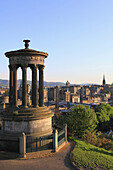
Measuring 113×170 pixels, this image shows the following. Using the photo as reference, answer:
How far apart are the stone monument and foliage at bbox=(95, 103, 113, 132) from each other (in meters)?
39.4

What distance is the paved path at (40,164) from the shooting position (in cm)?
1228

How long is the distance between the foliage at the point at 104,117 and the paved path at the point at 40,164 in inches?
1600

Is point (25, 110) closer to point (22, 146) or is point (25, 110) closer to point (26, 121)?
point (26, 121)

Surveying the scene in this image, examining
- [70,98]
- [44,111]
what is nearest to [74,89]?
[70,98]

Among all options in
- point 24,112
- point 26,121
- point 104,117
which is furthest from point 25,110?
point 104,117

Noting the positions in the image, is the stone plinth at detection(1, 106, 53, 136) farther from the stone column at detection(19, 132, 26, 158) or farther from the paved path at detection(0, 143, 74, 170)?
the paved path at detection(0, 143, 74, 170)

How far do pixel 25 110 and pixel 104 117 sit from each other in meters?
43.8

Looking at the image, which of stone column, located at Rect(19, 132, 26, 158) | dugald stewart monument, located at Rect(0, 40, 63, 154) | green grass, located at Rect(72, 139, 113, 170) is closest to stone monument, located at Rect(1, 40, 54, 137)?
dugald stewart monument, located at Rect(0, 40, 63, 154)

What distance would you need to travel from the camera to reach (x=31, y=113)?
51.6 ft

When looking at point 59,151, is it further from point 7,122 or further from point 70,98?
point 70,98

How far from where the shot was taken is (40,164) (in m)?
12.8

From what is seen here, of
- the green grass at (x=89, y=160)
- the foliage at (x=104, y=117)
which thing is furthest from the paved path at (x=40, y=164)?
the foliage at (x=104, y=117)

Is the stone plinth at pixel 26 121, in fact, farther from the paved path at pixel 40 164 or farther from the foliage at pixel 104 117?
the foliage at pixel 104 117

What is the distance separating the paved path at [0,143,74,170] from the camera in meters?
12.3
